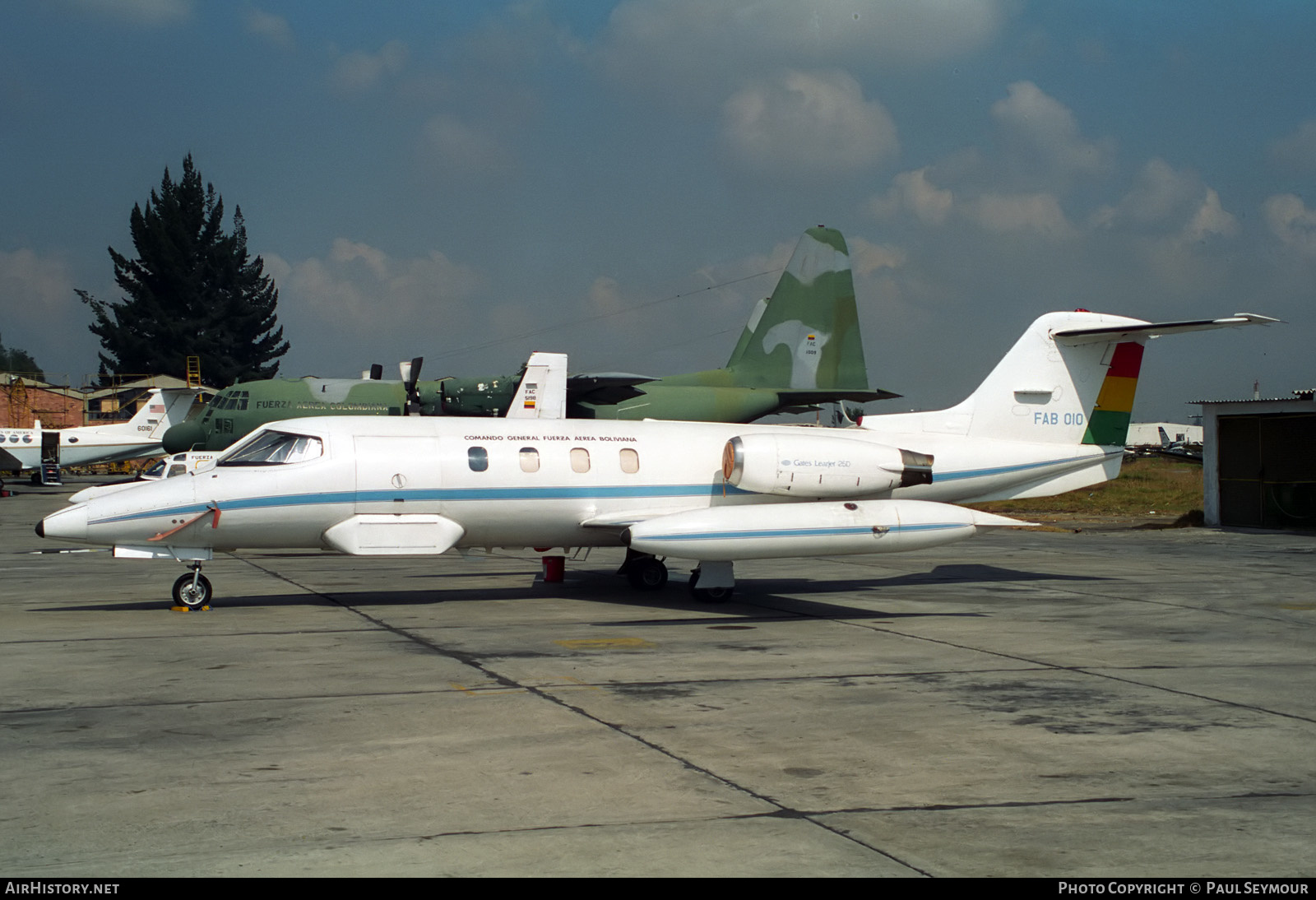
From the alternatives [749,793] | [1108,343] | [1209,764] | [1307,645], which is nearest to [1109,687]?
[1209,764]

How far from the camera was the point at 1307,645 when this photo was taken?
41.6 feet

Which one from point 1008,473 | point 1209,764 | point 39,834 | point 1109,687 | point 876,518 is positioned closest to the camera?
point 39,834

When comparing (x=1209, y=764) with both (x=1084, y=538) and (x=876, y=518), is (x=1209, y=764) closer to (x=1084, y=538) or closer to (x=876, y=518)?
(x=876, y=518)

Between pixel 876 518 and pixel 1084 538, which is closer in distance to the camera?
pixel 876 518

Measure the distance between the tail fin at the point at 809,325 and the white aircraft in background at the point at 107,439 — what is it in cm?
3589

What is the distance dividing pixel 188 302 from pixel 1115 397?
94.6 metres

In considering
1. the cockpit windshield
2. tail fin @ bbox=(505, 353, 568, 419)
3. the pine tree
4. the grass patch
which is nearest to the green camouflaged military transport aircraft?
tail fin @ bbox=(505, 353, 568, 419)

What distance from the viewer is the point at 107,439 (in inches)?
2315

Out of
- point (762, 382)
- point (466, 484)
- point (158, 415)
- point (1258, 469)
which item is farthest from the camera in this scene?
point (158, 415)

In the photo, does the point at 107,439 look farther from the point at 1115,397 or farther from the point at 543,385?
the point at 1115,397

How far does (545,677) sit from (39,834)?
5.02 m

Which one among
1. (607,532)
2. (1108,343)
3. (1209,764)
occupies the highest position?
(1108,343)

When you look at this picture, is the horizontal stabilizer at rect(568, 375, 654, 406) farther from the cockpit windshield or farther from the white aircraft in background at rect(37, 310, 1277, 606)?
the cockpit windshield

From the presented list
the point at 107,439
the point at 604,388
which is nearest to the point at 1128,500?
the point at 604,388
